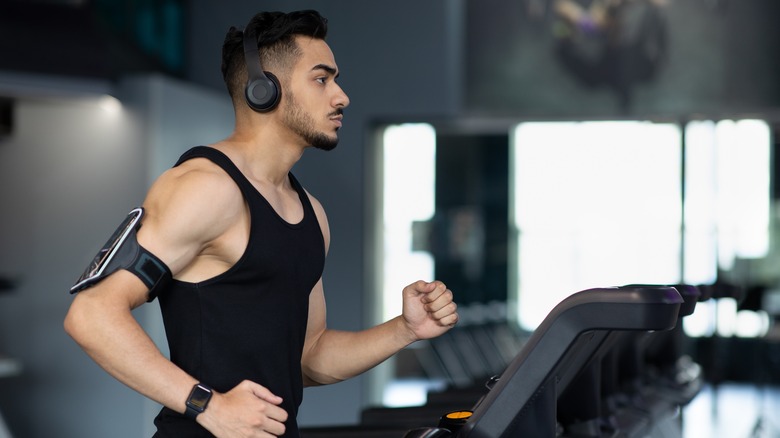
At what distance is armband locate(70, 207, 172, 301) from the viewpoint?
1.48 metres

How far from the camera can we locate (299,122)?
172cm

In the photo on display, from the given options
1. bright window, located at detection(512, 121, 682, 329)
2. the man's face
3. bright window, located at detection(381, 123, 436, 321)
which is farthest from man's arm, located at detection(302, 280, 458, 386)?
bright window, located at detection(512, 121, 682, 329)

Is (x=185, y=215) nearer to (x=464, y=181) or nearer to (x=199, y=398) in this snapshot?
(x=199, y=398)

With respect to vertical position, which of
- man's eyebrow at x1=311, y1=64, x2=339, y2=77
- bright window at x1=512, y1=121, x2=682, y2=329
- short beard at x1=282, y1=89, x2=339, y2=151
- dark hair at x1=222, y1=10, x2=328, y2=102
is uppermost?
dark hair at x1=222, y1=10, x2=328, y2=102

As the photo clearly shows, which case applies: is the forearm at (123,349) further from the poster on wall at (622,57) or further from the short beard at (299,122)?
the poster on wall at (622,57)

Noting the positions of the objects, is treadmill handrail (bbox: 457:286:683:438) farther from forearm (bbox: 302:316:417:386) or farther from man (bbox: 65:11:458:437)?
forearm (bbox: 302:316:417:386)

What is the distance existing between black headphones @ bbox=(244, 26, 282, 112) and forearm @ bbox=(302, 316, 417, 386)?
1.52 feet

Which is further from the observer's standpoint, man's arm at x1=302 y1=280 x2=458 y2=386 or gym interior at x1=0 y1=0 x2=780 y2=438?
gym interior at x1=0 y1=0 x2=780 y2=438

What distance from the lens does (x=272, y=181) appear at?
1748mm

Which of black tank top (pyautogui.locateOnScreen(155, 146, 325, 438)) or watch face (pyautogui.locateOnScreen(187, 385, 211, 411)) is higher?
black tank top (pyautogui.locateOnScreen(155, 146, 325, 438))

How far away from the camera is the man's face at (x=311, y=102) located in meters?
1.71

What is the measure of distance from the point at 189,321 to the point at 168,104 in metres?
3.70

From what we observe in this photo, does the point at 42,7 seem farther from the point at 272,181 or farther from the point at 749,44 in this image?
the point at 749,44

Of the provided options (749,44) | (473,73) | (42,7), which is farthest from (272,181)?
(749,44)
